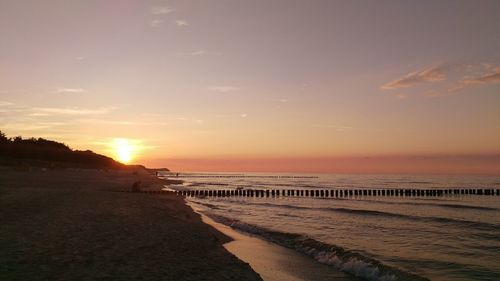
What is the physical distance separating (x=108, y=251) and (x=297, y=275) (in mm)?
5643

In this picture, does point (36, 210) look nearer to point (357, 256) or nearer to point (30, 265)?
point (30, 265)

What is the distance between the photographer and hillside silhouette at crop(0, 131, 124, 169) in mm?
72125

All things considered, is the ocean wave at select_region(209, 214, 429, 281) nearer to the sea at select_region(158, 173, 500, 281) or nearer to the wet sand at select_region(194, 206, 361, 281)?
the sea at select_region(158, 173, 500, 281)

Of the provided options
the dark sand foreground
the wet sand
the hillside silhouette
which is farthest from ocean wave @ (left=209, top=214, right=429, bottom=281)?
the hillside silhouette

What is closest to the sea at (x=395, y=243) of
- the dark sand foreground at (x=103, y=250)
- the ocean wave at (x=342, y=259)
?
the ocean wave at (x=342, y=259)

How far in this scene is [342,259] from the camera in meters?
14.8

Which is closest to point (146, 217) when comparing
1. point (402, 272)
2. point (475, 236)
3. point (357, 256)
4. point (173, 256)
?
point (173, 256)

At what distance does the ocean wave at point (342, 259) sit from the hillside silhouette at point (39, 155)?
60189 mm

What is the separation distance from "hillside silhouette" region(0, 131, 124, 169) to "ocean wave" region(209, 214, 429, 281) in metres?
60.2

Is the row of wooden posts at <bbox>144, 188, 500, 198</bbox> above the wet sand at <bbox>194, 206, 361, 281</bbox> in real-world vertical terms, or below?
above

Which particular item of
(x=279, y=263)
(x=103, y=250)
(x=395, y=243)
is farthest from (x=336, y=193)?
(x=103, y=250)

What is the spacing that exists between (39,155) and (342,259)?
83.1 metres

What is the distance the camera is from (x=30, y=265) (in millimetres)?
9234

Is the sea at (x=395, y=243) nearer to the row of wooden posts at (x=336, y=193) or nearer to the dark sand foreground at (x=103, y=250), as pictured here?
the dark sand foreground at (x=103, y=250)
